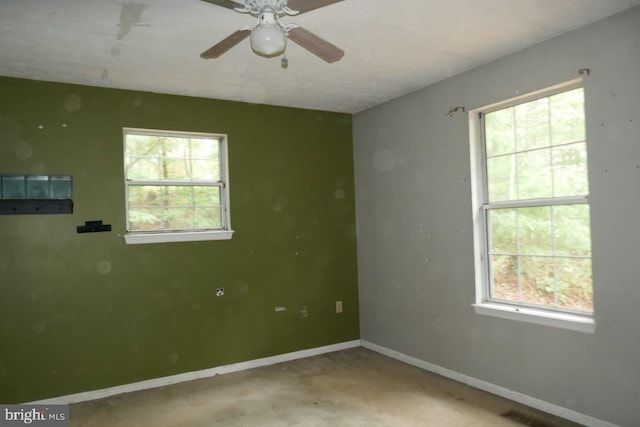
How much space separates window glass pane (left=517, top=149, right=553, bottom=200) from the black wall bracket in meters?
3.33

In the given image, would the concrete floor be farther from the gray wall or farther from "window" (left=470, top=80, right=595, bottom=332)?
"window" (left=470, top=80, right=595, bottom=332)

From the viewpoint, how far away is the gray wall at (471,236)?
263 cm

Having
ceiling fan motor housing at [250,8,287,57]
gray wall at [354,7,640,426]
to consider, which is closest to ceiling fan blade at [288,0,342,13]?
ceiling fan motor housing at [250,8,287,57]

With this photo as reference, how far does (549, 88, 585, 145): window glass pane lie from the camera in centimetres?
291

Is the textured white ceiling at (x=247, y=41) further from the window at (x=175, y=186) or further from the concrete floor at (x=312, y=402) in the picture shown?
the concrete floor at (x=312, y=402)

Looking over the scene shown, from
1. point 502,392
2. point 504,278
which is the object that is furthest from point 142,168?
point 502,392

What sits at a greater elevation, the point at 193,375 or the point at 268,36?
the point at 268,36

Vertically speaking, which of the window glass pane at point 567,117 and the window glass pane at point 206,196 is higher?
the window glass pane at point 567,117

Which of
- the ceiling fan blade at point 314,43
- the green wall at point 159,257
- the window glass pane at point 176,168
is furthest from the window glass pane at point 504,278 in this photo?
the window glass pane at point 176,168

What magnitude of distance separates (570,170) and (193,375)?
138 inches

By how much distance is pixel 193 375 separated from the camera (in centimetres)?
399

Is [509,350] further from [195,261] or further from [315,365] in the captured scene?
[195,261]

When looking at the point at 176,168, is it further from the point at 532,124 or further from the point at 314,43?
the point at 532,124

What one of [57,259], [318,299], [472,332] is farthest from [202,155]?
[472,332]
